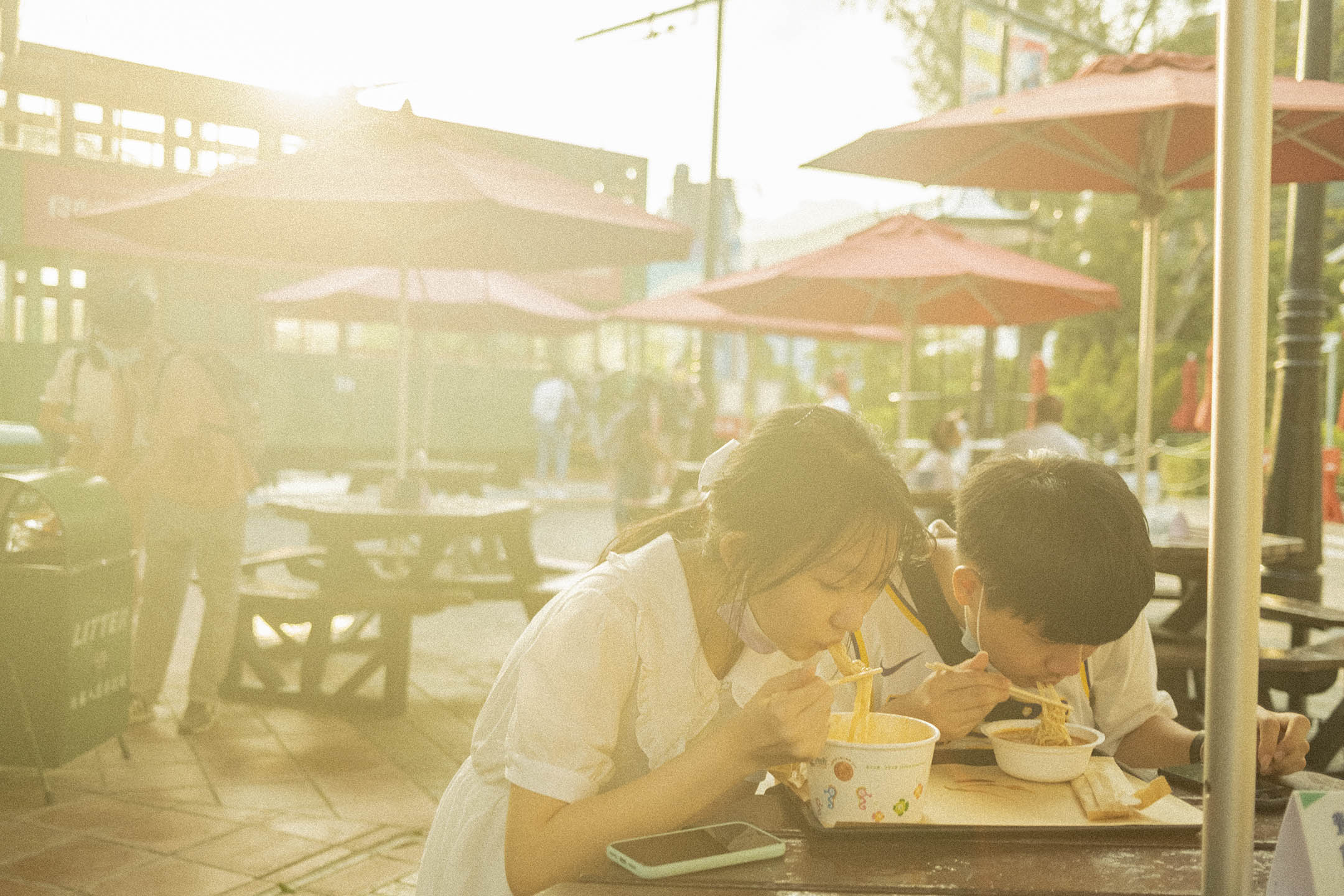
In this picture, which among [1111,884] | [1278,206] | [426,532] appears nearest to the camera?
[1111,884]

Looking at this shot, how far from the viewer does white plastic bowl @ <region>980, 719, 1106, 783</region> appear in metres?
1.48

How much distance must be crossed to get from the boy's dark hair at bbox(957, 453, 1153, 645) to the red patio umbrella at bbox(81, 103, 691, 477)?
140 inches

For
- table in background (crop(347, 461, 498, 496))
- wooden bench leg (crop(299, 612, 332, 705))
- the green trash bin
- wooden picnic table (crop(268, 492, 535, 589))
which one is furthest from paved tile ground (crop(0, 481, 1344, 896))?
table in background (crop(347, 461, 498, 496))

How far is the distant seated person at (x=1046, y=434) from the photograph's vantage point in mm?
7332

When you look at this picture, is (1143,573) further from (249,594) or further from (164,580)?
(249,594)

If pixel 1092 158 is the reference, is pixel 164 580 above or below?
below

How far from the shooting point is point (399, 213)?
17.8ft

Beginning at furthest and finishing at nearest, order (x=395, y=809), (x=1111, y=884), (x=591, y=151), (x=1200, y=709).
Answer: (x=591, y=151)
(x=395, y=809)
(x=1200, y=709)
(x=1111, y=884)

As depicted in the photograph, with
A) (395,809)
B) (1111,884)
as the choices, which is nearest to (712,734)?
(1111,884)

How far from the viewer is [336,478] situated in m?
17.7

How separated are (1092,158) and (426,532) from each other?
3.72 meters

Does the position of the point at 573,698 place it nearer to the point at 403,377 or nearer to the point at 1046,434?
the point at 403,377

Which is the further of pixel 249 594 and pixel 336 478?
pixel 336 478

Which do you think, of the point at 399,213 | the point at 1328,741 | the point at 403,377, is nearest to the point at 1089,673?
the point at 1328,741
